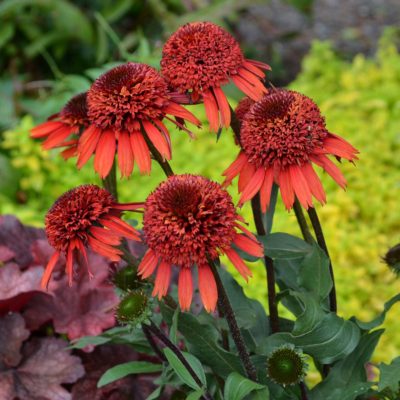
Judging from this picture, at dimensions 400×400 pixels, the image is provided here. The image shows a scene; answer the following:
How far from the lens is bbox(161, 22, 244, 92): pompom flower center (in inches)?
39.2

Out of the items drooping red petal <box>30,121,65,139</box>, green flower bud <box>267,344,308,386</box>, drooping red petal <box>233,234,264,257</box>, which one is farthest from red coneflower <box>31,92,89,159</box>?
green flower bud <box>267,344,308,386</box>

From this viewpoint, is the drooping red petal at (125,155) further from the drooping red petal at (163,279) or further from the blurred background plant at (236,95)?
the blurred background plant at (236,95)

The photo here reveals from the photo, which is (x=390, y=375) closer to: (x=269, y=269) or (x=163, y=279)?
(x=269, y=269)

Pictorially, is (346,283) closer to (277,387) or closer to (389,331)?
(389,331)

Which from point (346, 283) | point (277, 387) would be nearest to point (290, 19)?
point (346, 283)

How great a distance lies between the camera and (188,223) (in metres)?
0.88

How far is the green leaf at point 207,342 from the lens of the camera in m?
1.11

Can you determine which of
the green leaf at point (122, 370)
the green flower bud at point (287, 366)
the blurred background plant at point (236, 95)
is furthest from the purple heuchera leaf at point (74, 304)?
the blurred background plant at point (236, 95)

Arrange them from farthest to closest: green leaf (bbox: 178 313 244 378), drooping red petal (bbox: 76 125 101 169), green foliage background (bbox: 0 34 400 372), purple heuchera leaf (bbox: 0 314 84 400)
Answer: green foliage background (bbox: 0 34 400 372) → purple heuchera leaf (bbox: 0 314 84 400) → green leaf (bbox: 178 313 244 378) → drooping red petal (bbox: 76 125 101 169)

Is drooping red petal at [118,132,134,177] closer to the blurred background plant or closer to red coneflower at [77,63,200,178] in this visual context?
red coneflower at [77,63,200,178]

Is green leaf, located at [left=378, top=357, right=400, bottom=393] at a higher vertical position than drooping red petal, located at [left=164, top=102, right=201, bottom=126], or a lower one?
lower

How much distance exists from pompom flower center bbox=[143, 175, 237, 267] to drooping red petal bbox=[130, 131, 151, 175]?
0.04m

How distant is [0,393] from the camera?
1285 mm

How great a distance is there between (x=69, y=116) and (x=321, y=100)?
187 cm
